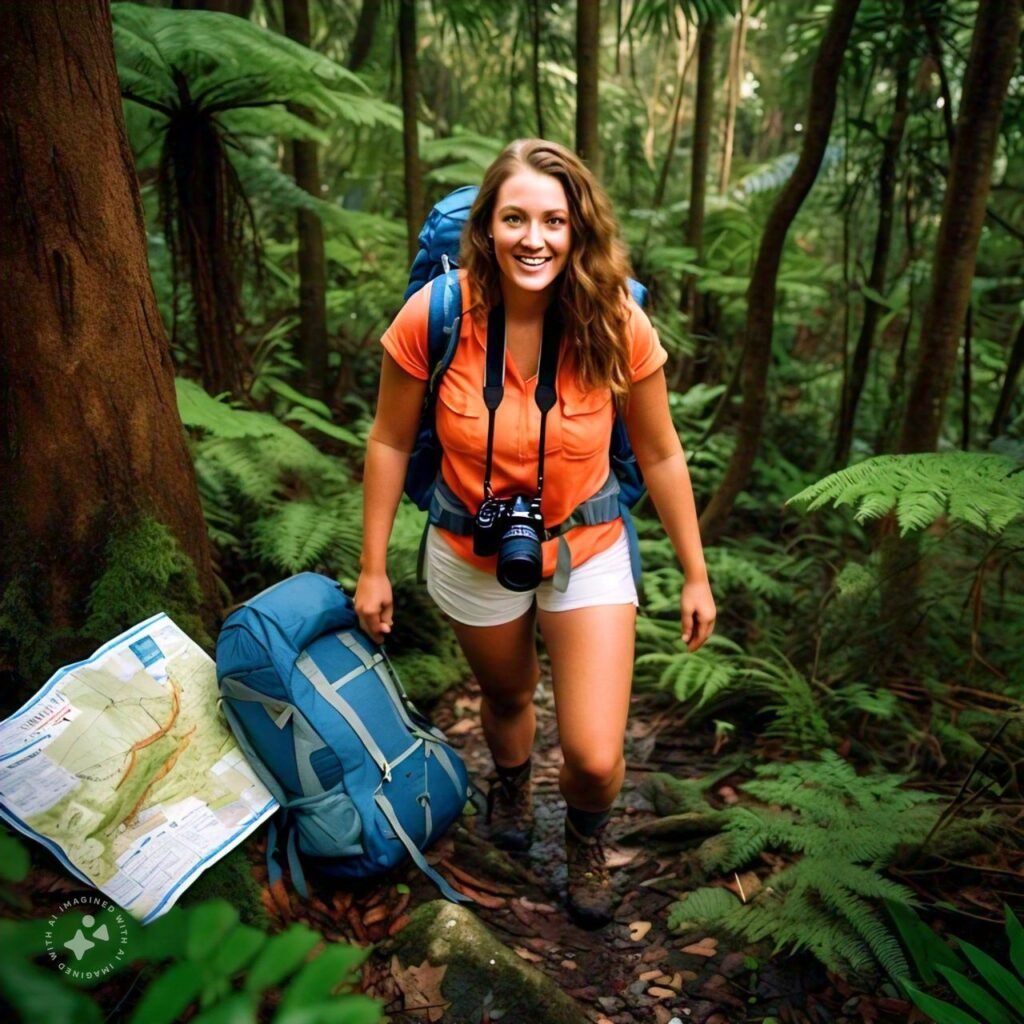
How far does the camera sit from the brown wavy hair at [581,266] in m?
2.31

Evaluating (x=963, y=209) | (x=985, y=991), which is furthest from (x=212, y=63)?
(x=985, y=991)

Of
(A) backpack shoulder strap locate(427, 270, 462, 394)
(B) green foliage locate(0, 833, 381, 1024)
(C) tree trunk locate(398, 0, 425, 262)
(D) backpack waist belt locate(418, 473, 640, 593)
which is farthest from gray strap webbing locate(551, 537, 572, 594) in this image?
(C) tree trunk locate(398, 0, 425, 262)

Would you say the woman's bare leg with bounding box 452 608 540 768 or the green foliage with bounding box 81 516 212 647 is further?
the woman's bare leg with bounding box 452 608 540 768

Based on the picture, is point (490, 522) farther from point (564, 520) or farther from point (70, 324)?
point (70, 324)

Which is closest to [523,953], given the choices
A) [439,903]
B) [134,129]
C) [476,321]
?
[439,903]

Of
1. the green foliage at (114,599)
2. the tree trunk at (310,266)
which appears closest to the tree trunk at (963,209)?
the green foliage at (114,599)

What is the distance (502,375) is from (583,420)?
0.26 m

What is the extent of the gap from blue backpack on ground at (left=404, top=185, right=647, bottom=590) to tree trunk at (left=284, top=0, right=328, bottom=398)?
337 cm

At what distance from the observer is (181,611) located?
2666 millimetres

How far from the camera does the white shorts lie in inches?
100

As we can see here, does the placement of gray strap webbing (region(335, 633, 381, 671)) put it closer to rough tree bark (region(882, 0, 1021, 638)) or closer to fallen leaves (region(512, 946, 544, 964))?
fallen leaves (region(512, 946, 544, 964))

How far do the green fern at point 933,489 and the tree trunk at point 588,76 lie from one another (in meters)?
2.94

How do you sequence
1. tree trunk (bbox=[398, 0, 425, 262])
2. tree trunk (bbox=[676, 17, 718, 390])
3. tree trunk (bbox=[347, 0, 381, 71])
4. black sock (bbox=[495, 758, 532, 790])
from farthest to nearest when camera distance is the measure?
tree trunk (bbox=[347, 0, 381, 71]) < tree trunk (bbox=[676, 17, 718, 390]) < tree trunk (bbox=[398, 0, 425, 262]) < black sock (bbox=[495, 758, 532, 790])

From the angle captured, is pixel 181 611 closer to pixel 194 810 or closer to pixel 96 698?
pixel 96 698
